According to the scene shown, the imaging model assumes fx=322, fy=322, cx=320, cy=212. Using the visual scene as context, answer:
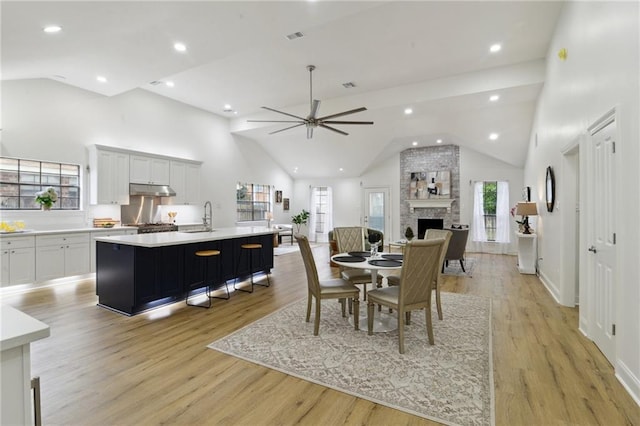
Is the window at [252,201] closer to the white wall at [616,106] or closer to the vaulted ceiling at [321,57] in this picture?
the vaulted ceiling at [321,57]

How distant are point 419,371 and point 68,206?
6496mm

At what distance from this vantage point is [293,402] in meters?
2.21

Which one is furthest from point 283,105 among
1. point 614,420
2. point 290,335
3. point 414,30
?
point 614,420

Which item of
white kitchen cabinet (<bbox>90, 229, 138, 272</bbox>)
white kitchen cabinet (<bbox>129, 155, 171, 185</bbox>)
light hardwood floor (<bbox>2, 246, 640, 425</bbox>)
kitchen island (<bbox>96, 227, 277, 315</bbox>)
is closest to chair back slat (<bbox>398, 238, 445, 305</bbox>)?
light hardwood floor (<bbox>2, 246, 640, 425</bbox>)

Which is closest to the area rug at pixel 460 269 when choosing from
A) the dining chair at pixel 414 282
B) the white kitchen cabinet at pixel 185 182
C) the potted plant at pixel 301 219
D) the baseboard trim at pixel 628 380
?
the dining chair at pixel 414 282

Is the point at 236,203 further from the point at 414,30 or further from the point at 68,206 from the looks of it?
the point at 414,30

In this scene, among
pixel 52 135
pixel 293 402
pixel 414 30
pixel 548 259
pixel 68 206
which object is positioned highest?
pixel 414 30

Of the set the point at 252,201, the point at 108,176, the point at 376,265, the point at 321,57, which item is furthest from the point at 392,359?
the point at 252,201

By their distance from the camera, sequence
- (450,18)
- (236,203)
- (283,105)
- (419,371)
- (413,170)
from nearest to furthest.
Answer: (419,371) → (450,18) → (283,105) → (236,203) → (413,170)

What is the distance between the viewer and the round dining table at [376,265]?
3.42 m

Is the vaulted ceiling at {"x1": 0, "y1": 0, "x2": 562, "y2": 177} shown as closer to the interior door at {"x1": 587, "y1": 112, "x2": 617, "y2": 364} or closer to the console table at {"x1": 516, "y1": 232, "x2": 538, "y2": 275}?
the interior door at {"x1": 587, "y1": 112, "x2": 617, "y2": 364}

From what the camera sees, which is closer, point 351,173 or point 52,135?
point 52,135

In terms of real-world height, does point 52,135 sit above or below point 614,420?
above

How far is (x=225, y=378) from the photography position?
8.20 ft
